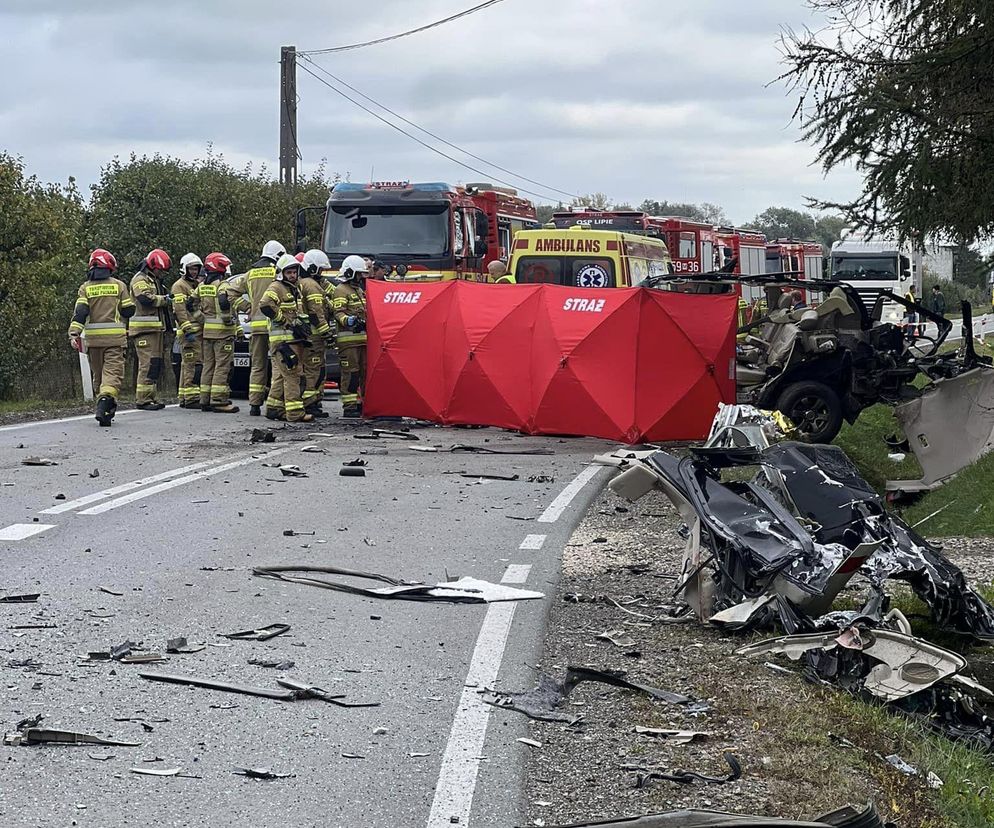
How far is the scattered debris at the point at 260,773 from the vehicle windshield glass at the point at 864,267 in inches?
1553

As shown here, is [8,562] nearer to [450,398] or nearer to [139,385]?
[450,398]

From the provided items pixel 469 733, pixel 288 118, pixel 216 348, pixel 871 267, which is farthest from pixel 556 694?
pixel 871 267

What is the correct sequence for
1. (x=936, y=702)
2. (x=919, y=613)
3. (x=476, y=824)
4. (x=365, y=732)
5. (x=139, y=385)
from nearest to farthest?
Answer: 1. (x=476, y=824)
2. (x=365, y=732)
3. (x=936, y=702)
4. (x=919, y=613)
5. (x=139, y=385)

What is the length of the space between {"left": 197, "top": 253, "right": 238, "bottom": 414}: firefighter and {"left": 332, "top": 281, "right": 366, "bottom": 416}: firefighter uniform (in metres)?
1.56

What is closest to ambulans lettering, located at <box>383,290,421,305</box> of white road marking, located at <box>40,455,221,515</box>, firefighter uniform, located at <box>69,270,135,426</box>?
firefighter uniform, located at <box>69,270,135,426</box>

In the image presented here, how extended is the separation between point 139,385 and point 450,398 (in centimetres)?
471

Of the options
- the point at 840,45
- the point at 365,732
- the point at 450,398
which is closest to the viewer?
the point at 365,732

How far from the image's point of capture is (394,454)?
569 inches

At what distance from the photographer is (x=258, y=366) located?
60.3ft

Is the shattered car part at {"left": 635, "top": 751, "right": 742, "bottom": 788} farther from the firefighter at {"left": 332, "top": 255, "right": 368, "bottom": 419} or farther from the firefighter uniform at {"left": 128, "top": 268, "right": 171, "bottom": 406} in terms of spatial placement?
the firefighter uniform at {"left": 128, "top": 268, "right": 171, "bottom": 406}

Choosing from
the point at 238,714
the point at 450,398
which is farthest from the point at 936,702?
the point at 450,398

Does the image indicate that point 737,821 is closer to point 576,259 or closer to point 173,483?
point 173,483

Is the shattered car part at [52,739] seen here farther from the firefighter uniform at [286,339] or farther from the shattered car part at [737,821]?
the firefighter uniform at [286,339]

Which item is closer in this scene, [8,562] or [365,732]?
[365,732]
